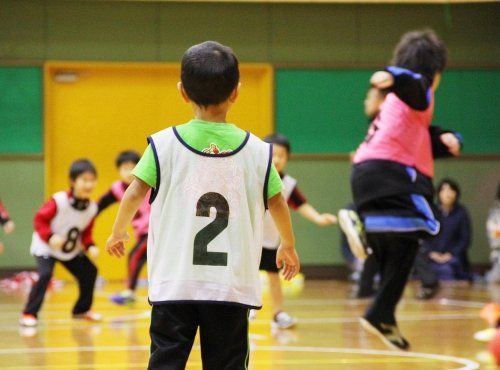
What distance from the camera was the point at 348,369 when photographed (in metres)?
4.76

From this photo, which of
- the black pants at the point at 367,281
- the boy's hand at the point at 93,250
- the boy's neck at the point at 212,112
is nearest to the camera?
the boy's neck at the point at 212,112

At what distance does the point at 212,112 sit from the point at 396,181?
2168 millimetres

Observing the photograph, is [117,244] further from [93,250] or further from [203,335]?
[93,250]

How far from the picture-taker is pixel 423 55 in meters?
5.30

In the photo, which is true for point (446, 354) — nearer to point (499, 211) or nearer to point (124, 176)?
point (124, 176)

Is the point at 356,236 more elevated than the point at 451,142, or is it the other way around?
the point at 451,142

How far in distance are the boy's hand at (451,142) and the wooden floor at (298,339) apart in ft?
3.63

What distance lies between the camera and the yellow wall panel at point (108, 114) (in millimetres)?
11297

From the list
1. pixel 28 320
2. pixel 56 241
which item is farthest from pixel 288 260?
pixel 28 320

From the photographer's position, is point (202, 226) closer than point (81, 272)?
Yes

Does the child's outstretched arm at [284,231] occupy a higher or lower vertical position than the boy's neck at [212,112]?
lower

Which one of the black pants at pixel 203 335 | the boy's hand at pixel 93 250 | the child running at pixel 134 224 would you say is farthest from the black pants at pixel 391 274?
the child running at pixel 134 224

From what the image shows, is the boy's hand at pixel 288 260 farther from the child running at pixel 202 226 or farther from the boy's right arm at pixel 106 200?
the boy's right arm at pixel 106 200

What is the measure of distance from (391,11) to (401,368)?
294 inches
